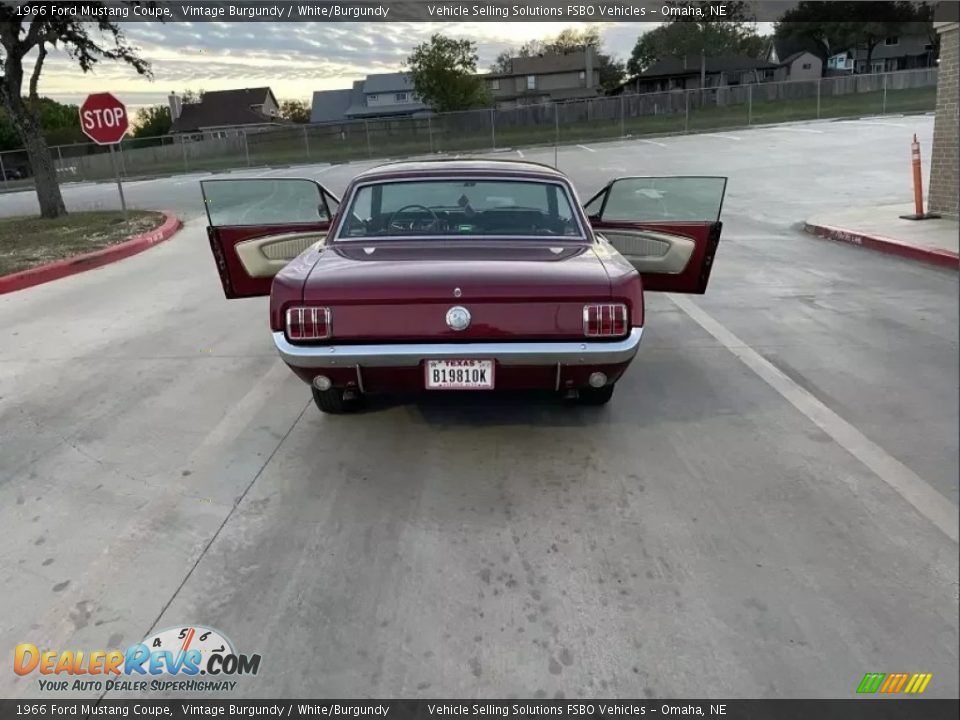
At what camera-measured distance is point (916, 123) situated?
96.6ft

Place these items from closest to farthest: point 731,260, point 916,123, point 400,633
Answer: point 400,633, point 731,260, point 916,123

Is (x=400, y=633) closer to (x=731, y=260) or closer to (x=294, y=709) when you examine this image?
(x=294, y=709)

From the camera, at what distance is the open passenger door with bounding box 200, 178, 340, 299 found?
5.19m

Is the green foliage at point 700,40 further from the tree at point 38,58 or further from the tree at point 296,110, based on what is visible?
the tree at point 38,58

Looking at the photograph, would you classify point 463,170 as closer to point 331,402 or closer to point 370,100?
point 331,402

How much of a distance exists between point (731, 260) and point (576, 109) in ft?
98.5

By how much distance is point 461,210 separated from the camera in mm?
4805

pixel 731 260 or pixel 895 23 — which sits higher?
pixel 895 23

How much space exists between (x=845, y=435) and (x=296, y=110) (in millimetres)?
109755

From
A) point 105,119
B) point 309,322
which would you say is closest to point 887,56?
point 105,119

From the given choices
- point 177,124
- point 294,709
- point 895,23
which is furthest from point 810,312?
point 895,23

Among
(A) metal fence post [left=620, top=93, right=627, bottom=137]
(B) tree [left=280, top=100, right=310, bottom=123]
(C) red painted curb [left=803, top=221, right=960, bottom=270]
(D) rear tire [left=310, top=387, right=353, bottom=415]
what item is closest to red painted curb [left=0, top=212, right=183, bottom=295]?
(D) rear tire [left=310, top=387, right=353, bottom=415]

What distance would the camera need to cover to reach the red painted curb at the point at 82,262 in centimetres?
917

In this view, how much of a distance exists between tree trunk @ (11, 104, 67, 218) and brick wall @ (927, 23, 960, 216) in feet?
51.9
